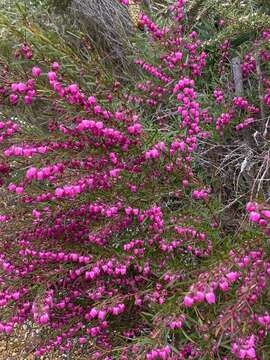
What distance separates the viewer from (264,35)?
249 centimetres

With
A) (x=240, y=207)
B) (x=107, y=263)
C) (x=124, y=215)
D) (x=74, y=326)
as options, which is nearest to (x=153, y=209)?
(x=124, y=215)

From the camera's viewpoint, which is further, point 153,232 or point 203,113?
point 203,113

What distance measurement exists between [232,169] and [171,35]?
2.69 ft

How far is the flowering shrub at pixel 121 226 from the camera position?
74.8 inches

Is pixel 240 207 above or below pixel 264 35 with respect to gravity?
below

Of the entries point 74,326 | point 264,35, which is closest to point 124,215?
Answer: point 74,326

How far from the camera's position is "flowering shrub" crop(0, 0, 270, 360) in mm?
1900

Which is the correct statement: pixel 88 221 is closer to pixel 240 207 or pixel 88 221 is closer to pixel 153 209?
pixel 153 209

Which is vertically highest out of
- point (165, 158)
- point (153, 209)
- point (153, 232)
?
point (165, 158)

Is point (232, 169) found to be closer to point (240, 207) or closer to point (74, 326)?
point (240, 207)

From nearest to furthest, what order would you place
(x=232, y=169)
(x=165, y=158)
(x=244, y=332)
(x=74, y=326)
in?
(x=244, y=332), (x=165, y=158), (x=74, y=326), (x=232, y=169)

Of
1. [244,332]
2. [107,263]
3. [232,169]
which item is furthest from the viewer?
[232,169]

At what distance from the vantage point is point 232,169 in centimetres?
274

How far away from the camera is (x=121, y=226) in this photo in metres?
2.27
